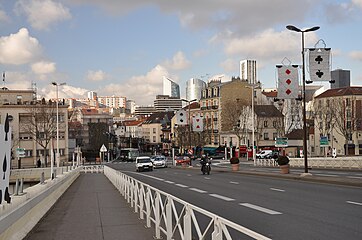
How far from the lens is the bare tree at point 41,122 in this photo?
78419 mm

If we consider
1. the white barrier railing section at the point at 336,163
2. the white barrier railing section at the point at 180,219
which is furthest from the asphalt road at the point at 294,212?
the white barrier railing section at the point at 336,163

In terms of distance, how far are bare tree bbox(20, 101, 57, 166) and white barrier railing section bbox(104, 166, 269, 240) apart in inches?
2596

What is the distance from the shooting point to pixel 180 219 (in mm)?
8258

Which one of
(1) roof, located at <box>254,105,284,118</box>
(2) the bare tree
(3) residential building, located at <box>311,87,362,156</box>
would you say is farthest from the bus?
(3) residential building, located at <box>311,87,362,156</box>

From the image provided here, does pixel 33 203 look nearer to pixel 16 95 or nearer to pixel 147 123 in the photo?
pixel 16 95

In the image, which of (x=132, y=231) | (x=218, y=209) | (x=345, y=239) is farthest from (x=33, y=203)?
(x=345, y=239)

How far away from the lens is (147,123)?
191 m

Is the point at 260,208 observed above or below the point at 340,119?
below

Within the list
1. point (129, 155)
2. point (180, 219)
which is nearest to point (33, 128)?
point (129, 155)

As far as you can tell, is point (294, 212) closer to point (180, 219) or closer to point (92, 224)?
point (92, 224)

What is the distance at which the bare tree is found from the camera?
78419mm

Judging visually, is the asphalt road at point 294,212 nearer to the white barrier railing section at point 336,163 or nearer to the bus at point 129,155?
the white barrier railing section at point 336,163

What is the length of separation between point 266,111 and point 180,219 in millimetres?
103975

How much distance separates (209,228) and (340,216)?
7911 millimetres
